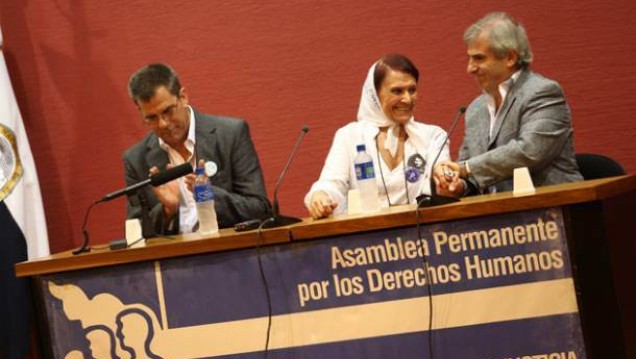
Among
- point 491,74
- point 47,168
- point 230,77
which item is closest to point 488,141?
point 491,74

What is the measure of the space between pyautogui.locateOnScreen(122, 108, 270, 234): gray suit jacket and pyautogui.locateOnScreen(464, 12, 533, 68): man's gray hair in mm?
1141

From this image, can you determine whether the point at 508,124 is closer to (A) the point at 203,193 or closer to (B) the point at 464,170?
(B) the point at 464,170

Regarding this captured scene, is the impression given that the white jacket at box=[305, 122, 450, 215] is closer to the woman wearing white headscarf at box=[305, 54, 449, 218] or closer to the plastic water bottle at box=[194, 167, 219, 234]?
the woman wearing white headscarf at box=[305, 54, 449, 218]

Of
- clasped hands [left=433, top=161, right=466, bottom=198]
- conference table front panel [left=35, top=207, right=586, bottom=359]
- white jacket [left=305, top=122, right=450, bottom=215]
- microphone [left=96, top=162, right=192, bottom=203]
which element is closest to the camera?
conference table front panel [left=35, top=207, right=586, bottom=359]

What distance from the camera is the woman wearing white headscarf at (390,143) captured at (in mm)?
4070

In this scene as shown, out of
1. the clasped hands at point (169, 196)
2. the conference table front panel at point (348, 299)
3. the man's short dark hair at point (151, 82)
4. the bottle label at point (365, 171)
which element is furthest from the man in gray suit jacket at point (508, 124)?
the man's short dark hair at point (151, 82)

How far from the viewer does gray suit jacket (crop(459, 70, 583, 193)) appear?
3494 mm

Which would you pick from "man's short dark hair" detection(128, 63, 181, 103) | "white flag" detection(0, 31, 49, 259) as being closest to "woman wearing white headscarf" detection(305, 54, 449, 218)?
"man's short dark hair" detection(128, 63, 181, 103)

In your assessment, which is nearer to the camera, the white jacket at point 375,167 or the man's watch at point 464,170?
the man's watch at point 464,170

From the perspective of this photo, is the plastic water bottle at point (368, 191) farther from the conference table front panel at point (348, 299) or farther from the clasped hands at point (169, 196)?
the clasped hands at point (169, 196)

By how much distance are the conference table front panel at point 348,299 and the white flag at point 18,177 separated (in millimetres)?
1572

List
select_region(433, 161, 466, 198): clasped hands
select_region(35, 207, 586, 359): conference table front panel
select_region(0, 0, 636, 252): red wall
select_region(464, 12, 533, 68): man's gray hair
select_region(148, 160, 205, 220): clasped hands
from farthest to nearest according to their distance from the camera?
select_region(0, 0, 636, 252): red wall → select_region(148, 160, 205, 220): clasped hands → select_region(464, 12, 533, 68): man's gray hair → select_region(433, 161, 466, 198): clasped hands → select_region(35, 207, 586, 359): conference table front panel

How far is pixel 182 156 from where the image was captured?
4.15m

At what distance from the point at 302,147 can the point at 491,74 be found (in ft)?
4.75
